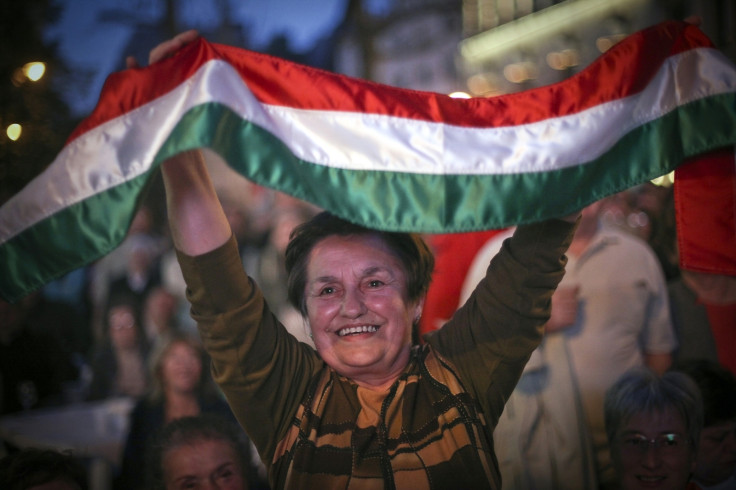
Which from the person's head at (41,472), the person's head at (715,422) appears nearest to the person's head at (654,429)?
the person's head at (715,422)

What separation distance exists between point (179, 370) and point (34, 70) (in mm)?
1402

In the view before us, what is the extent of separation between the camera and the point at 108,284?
140 inches

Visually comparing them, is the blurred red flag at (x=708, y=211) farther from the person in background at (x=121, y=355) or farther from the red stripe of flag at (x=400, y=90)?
the person in background at (x=121, y=355)

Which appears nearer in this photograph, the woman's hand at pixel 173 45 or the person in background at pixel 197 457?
the woman's hand at pixel 173 45

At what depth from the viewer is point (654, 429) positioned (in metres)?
2.52

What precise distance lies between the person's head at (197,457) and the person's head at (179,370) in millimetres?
692

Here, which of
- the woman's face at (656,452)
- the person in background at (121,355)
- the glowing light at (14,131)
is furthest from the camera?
the person in background at (121,355)

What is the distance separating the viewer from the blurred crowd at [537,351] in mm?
3033

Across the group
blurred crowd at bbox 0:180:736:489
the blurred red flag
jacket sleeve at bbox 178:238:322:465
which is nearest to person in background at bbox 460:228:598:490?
blurred crowd at bbox 0:180:736:489

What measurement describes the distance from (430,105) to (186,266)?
766mm

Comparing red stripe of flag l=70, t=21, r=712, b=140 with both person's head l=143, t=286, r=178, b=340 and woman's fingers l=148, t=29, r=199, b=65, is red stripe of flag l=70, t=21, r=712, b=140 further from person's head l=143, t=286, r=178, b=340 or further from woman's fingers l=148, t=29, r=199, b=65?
person's head l=143, t=286, r=178, b=340

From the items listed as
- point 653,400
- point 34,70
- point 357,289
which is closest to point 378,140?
point 357,289

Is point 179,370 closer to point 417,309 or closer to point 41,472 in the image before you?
point 41,472

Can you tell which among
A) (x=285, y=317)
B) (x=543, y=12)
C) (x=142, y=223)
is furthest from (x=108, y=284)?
(x=543, y=12)
